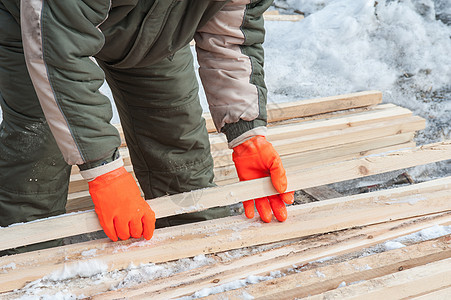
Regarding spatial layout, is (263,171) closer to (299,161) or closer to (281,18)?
(299,161)

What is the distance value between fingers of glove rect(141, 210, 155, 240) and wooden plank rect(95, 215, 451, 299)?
193mm

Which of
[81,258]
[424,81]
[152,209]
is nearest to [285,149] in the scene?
[152,209]

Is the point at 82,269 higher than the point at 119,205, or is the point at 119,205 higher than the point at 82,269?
the point at 119,205

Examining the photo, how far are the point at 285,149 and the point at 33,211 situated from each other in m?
1.69

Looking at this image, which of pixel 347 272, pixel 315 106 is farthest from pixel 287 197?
pixel 315 106

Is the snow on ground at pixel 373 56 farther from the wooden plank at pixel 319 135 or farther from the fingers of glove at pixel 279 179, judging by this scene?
the fingers of glove at pixel 279 179

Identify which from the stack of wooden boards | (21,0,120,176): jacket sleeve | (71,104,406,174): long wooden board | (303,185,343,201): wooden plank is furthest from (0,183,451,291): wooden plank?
(71,104,406,174): long wooden board

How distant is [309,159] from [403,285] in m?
1.80

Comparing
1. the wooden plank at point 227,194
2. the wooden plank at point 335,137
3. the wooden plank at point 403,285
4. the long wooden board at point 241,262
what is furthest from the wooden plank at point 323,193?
the wooden plank at point 403,285

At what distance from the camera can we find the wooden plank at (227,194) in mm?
1655

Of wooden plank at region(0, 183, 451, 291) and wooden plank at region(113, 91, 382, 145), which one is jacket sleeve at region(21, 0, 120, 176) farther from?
wooden plank at region(113, 91, 382, 145)

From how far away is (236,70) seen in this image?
1944 mm

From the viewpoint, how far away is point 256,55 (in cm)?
201

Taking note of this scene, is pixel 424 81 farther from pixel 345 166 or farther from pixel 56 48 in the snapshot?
pixel 56 48
